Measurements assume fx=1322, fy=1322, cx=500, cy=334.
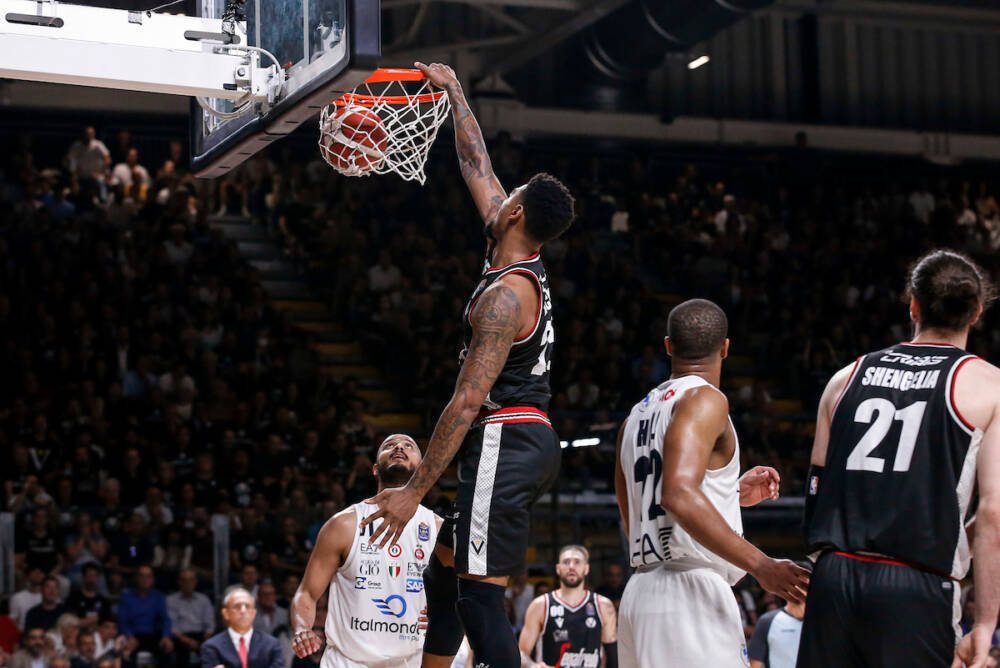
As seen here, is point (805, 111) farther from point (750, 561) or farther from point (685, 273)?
point (750, 561)

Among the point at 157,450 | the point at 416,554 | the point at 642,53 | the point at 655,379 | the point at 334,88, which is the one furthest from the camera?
the point at 642,53

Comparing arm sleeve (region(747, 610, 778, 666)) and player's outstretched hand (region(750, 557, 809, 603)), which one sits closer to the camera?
player's outstretched hand (region(750, 557, 809, 603))

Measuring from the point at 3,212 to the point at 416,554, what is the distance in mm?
12104

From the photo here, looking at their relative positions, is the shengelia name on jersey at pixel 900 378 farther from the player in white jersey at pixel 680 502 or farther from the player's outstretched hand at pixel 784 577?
the player's outstretched hand at pixel 784 577

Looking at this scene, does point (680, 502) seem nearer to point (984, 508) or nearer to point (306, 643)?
point (984, 508)

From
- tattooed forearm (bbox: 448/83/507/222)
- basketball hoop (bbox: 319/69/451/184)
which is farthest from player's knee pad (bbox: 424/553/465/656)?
basketball hoop (bbox: 319/69/451/184)

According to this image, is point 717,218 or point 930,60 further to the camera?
point 930,60

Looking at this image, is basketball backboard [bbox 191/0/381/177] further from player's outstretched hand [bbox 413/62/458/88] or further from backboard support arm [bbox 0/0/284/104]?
player's outstretched hand [bbox 413/62/458/88]

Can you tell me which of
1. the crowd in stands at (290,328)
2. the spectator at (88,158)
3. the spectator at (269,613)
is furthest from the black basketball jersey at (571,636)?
the spectator at (88,158)

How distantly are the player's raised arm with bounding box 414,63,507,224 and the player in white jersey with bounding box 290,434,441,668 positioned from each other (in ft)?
5.39

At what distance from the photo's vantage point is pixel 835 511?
4.00 meters

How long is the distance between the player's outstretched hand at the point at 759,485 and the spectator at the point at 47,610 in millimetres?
7959

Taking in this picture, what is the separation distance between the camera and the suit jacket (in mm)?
9523

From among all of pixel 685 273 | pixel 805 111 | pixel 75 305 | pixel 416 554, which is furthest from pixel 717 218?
pixel 416 554
